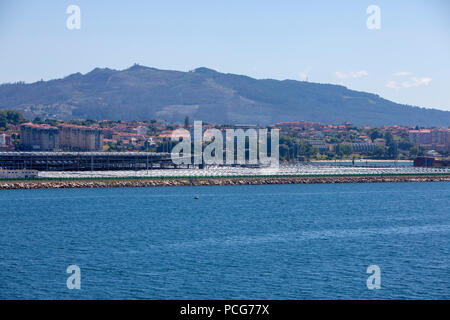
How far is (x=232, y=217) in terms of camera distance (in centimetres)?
3928

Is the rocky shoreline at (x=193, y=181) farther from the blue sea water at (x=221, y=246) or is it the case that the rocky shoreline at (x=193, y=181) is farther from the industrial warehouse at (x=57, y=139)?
the industrial warehouse at (x=57, y=139)

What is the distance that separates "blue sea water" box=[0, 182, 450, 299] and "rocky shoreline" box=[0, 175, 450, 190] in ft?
15.8

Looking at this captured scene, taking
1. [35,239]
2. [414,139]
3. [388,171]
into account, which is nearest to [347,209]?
[35,239]

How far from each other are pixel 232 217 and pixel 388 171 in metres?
43.0

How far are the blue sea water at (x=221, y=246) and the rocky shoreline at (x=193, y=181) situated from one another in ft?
15.8

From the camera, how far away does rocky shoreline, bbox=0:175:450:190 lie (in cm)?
5650

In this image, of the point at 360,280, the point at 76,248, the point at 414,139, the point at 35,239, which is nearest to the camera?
the point at 360,280

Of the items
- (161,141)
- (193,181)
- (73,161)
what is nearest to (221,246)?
(193,181)

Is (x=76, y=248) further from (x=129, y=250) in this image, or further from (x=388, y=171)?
(x=388, y=171)

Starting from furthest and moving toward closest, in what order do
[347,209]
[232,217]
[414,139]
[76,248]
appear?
[414,139]
[347,209]
[232,217]
[76,248]

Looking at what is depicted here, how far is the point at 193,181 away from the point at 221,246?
1333 inches
